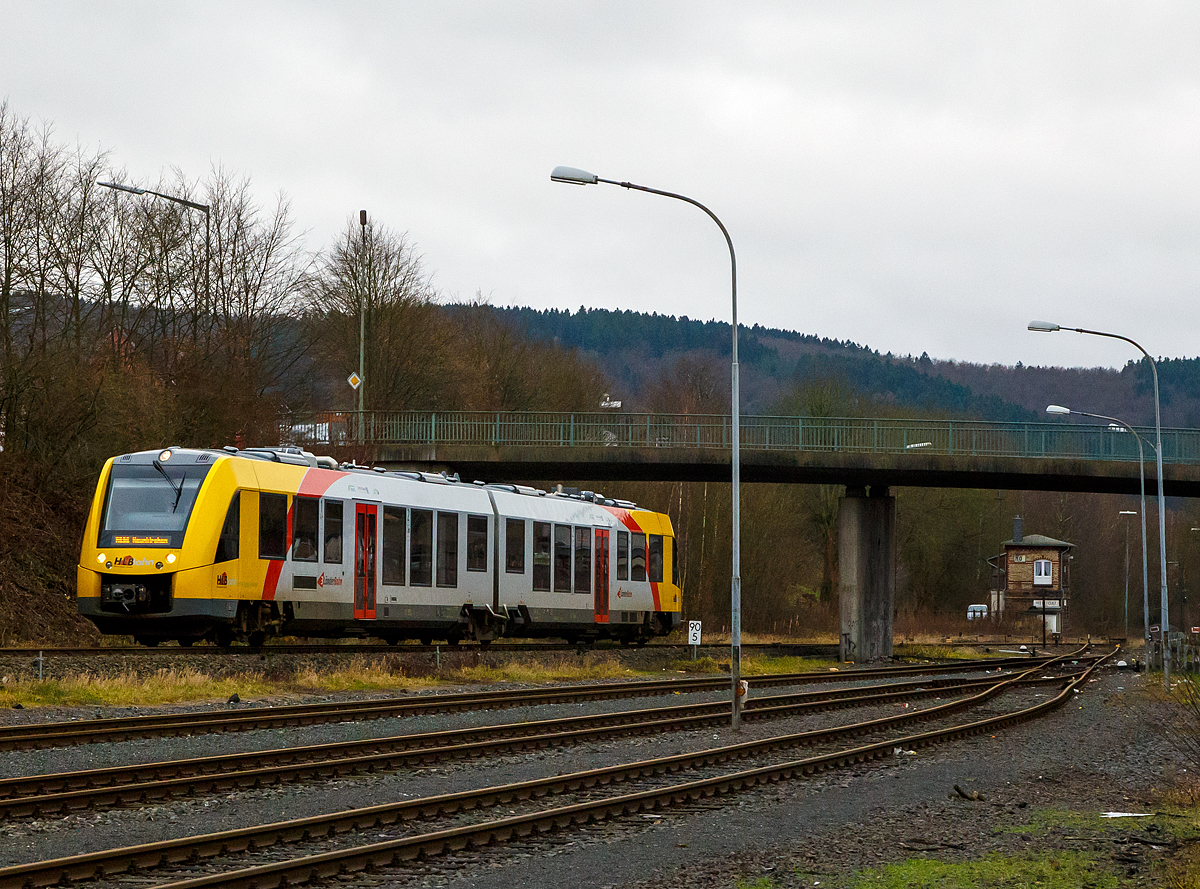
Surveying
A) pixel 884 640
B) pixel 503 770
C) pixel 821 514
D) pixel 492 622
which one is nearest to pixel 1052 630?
pixel 821 514

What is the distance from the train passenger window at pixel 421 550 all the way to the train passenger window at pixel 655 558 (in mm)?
9381

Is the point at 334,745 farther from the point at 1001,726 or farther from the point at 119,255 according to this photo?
the point at 119,255

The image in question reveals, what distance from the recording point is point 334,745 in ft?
47.0

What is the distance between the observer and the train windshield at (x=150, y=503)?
22000 mm

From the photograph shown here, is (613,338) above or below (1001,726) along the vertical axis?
above

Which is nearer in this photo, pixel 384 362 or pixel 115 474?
pixel 115 474

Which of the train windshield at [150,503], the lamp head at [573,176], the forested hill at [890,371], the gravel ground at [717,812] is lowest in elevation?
the gravel ground at [717,812]

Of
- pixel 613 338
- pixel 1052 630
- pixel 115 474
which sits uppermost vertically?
pixel 613 338

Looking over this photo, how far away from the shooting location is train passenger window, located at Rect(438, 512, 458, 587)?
89.9ft

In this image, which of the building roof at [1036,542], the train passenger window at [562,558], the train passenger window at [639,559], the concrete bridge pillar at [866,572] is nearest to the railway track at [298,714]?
the train passenger window at [562,558]

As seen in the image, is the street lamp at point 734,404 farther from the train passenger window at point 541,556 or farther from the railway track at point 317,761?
the train passenger window at point 541,556

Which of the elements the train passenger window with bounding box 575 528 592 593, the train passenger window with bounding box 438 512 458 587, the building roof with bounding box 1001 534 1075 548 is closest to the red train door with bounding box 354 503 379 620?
the train passenger window with bounding box 438 512 458 587

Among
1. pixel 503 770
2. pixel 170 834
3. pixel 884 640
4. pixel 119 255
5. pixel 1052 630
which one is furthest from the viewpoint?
pixel 1052 630

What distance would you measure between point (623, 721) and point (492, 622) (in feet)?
35.0
